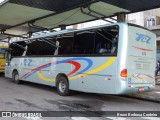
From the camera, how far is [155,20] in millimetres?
34094

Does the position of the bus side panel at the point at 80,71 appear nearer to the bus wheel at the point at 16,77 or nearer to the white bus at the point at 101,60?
the white bus at the point at 101,60

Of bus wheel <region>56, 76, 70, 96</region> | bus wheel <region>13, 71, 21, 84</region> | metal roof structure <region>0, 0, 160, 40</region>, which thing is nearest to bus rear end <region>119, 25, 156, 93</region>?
bus wheel <region>56, 76, 70, 96</region>

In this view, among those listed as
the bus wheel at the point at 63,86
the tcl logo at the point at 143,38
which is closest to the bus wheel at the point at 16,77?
the bus wheel at the point at 63,86

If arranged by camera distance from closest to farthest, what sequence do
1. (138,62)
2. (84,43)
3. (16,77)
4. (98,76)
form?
(138,62) < (98,76) < (84,43) < (16,77)

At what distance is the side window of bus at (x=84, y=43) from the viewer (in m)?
9.63

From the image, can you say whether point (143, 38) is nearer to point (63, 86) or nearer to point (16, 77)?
point (63, 86)

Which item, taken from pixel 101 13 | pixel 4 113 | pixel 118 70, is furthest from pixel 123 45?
pixel 101 13

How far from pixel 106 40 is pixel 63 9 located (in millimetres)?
5732

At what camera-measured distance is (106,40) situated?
29.5 ft

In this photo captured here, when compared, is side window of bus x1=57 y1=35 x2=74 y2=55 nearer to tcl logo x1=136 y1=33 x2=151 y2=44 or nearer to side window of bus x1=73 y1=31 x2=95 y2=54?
side window of bus x1=73 y1=31 x2=95 y2=54

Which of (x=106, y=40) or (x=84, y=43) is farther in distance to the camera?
(x=84, y=43)

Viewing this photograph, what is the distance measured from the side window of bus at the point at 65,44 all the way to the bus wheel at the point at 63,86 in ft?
3.98

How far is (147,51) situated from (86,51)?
241cm

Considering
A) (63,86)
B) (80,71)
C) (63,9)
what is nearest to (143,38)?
(80,71)
